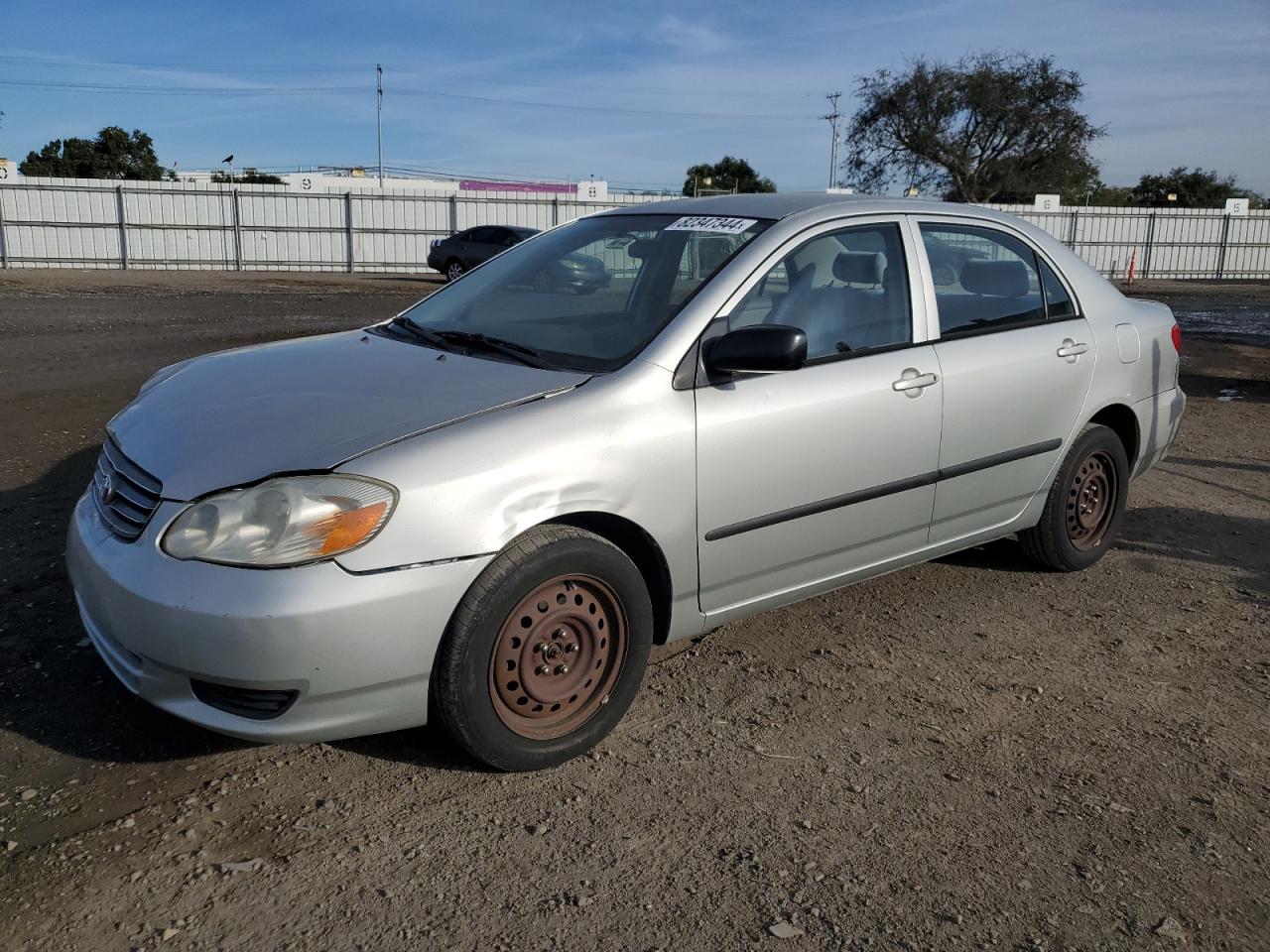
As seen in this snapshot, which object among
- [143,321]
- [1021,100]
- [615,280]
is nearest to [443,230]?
[143,321]

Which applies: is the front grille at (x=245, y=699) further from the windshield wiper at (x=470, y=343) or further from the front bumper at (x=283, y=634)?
the windshield wiper at (x=470, y=343)

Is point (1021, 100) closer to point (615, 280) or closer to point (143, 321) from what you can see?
point (143, 321)

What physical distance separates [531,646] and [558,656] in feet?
0.35

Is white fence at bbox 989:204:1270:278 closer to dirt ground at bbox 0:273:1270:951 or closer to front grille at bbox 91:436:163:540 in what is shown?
dirt ground at bbox 0:273:1270:951

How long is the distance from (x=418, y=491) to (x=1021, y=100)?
4533cm

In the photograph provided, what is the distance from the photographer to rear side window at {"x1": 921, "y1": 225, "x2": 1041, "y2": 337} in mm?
4219

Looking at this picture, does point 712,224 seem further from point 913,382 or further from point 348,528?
point 348,528

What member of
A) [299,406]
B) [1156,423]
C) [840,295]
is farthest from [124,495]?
[1156,423]

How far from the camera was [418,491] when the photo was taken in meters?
2.77

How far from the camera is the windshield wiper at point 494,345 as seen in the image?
11.5 feet

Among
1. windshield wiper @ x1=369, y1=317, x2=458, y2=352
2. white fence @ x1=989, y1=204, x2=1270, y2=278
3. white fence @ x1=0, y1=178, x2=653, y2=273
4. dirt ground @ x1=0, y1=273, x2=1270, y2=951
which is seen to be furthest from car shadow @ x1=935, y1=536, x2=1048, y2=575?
white fence @ x1=989, y1=204, x2=1270, y2=278

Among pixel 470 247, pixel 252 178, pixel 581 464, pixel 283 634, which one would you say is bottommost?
pixel 283 634

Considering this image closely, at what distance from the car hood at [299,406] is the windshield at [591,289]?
24 cm

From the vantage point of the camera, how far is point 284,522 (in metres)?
2.71
